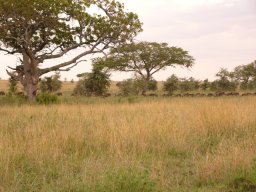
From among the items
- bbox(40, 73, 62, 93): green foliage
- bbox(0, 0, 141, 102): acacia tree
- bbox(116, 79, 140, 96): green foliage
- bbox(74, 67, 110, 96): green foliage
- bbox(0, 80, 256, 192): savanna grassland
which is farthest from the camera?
bbox(40, 73, 62, 93): green foliage

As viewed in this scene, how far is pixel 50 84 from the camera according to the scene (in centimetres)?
4388

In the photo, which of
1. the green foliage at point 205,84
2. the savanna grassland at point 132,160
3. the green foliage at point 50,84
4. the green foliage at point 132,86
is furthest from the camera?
the green foliage at point 205,84

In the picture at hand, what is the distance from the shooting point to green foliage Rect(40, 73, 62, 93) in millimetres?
42378

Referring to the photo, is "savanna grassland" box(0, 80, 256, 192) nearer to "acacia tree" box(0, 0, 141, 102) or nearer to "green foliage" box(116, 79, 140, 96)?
"acacia tree" box(0, 0, 141, 102)

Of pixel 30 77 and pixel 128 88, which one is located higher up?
pixel 30 77

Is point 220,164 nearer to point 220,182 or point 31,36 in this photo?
point 220,182

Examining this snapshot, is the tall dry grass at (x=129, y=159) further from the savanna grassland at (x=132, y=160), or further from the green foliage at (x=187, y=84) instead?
the green foliage at (x=187, y=84)

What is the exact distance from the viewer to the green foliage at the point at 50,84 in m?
42.4

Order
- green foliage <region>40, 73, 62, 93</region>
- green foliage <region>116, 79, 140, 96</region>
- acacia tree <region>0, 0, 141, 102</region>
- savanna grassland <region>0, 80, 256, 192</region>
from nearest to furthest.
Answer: savanna grassland <region>0, 80, 256, 192</region>
acacia tree <region>0, 0, 141, 102</region>
green foliage <region>116, 79, 140, 96</region>
green foliage <region>40, 73, 62, 93</region>

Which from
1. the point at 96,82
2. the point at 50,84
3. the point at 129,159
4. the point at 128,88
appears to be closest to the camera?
the point at 129,159

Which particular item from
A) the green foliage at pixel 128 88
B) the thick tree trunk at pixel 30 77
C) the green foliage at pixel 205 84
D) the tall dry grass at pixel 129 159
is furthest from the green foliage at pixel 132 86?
the tall dry grass at pixel 129 159

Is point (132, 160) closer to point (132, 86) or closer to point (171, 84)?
point (132, 86)

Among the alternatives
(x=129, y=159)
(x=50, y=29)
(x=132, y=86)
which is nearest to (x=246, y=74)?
(x=132, y=86)

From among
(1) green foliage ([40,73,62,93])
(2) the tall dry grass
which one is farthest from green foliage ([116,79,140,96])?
(2) the tall dry grass
